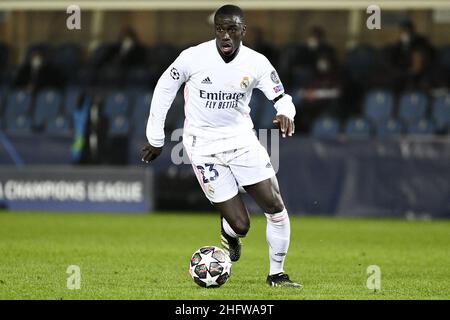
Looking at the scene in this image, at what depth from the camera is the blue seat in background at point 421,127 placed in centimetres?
2022

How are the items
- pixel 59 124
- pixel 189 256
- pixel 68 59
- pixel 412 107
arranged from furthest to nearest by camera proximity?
pixel 68 59
pixel 59 124
pixel 412 107
pixel 189 256

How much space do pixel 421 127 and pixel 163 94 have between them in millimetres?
11352

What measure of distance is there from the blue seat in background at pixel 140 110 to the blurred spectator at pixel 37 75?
1.83 m

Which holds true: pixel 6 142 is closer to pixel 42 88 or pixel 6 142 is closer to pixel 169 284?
pixel 42 88

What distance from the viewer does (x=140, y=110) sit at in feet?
70.8

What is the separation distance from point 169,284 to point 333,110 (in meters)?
11.9

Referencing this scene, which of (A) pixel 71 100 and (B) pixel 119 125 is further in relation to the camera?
(A) pixel 71 100

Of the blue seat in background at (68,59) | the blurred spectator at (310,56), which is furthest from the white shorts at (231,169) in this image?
the blue seat in background at (68,59)

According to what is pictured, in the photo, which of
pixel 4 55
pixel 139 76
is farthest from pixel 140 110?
pixel 4 55

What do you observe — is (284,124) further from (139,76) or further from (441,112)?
(139,76)

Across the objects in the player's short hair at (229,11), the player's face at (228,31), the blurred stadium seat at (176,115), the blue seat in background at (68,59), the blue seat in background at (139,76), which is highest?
the player's short hair at (229,11)

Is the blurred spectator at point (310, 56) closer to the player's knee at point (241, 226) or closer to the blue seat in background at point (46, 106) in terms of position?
the blue seat in background at point (46, 106)

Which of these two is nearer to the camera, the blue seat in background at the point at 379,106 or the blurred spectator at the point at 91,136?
the blurred spectator at the point at 91,136

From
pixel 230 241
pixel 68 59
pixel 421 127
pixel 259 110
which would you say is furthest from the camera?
pixel 68 59
